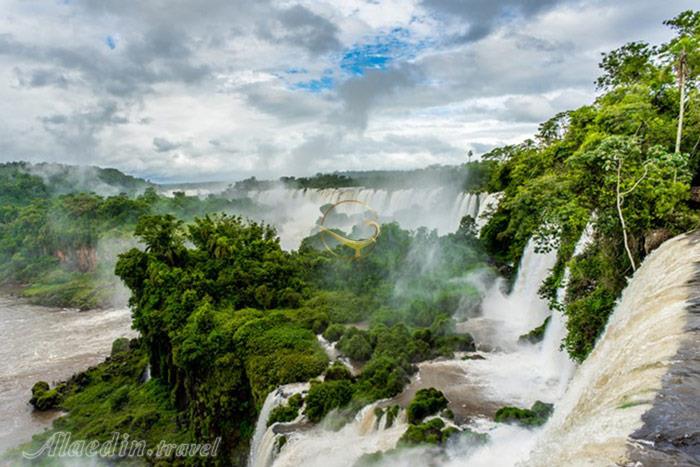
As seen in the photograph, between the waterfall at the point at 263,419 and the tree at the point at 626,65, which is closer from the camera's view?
the waterfall at the point at 263,419

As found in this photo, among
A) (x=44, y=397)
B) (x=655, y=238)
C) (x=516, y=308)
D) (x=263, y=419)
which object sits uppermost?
(x=655, y=238)

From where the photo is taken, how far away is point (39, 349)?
28.2m

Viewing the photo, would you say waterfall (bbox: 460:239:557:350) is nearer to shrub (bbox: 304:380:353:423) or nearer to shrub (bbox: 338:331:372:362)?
shrub (bbox: 338:331:372:362)

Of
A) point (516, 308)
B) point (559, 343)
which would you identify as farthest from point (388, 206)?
point (559, 343)

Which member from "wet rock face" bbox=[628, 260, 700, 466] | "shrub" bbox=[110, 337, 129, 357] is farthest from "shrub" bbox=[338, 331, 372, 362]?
"shrub" bbox=[110, 337, 129, 357]

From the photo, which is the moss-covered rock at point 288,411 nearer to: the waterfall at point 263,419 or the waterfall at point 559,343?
the waterfall at point 263,419

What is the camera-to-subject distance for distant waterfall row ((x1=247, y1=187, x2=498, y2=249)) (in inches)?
1204

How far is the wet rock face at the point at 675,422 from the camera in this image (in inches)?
148

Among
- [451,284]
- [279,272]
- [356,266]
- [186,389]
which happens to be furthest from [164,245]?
[451,284]

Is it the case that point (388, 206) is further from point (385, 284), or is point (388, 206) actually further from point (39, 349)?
point (39, 349)

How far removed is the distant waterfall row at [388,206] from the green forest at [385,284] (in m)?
2.15

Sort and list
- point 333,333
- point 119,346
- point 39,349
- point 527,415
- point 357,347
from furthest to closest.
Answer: point 39,349, point 119,346, point 333,333, point 357,347, point 527,415

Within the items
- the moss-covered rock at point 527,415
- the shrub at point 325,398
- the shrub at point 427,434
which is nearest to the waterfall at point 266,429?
the shrub at point 325,398

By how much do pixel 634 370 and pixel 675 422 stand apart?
111cm
